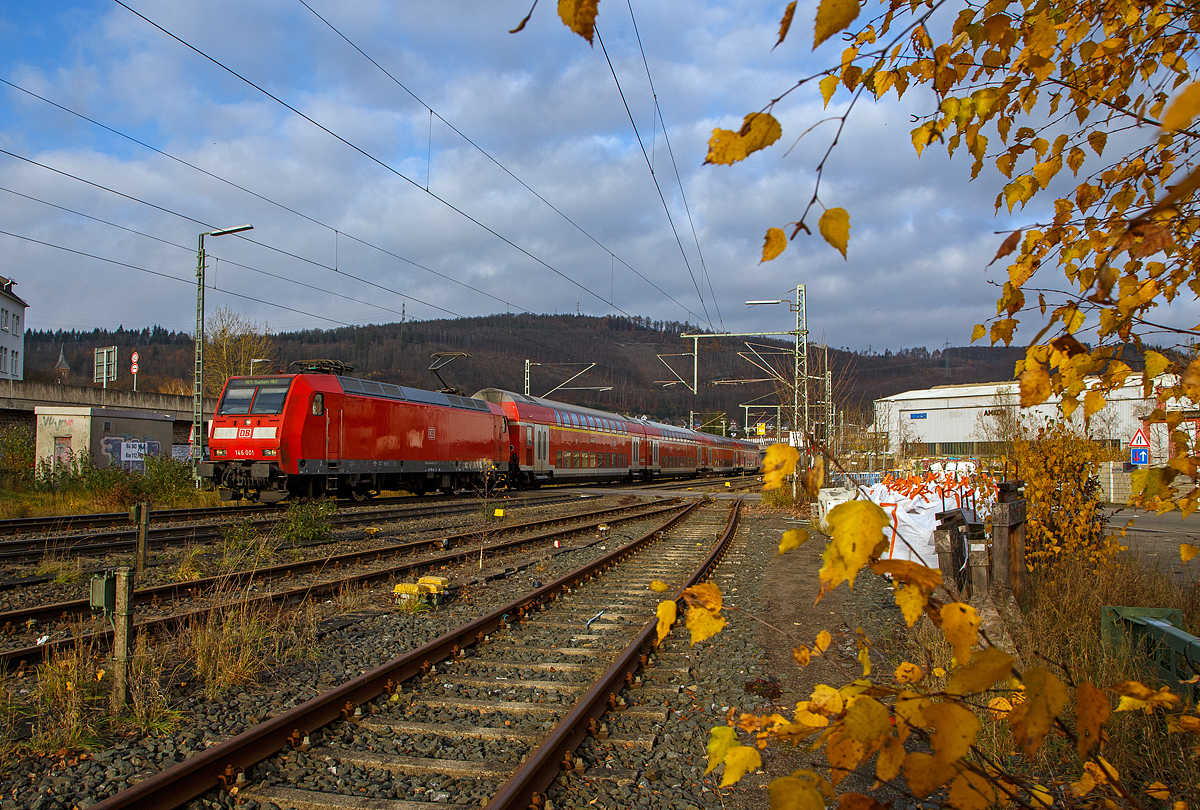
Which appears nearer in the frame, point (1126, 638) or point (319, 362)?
point (1126, 638)

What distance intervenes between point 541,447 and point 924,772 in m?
27.8

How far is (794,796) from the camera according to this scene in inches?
53.9

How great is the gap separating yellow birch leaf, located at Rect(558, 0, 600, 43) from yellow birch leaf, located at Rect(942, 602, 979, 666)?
1.42 meters

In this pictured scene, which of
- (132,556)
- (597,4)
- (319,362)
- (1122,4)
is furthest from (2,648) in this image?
(319,362)

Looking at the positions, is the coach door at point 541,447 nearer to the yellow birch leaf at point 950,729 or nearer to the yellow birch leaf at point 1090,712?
the yellow birch leaf at point 1090,712

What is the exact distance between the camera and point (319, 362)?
1719cm

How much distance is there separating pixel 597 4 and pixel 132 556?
452 inches

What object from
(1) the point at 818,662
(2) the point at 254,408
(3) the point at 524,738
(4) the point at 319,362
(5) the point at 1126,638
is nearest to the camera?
(3) the point at 524,738

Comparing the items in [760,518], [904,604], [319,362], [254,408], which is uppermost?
[319,362]

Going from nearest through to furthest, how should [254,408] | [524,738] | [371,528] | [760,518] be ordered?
[524,738], [371,528], [254,408], [760,518]

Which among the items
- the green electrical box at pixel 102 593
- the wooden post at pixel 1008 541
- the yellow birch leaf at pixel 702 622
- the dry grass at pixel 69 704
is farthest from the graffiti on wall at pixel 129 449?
the yellow birch leaf at pixel 702 622

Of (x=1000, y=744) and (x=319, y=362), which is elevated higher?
(x=319, y=362)

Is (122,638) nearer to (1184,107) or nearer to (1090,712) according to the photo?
(1090,712)

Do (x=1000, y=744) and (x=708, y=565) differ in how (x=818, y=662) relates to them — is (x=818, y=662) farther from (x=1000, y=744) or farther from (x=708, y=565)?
(x=708, y=565)
